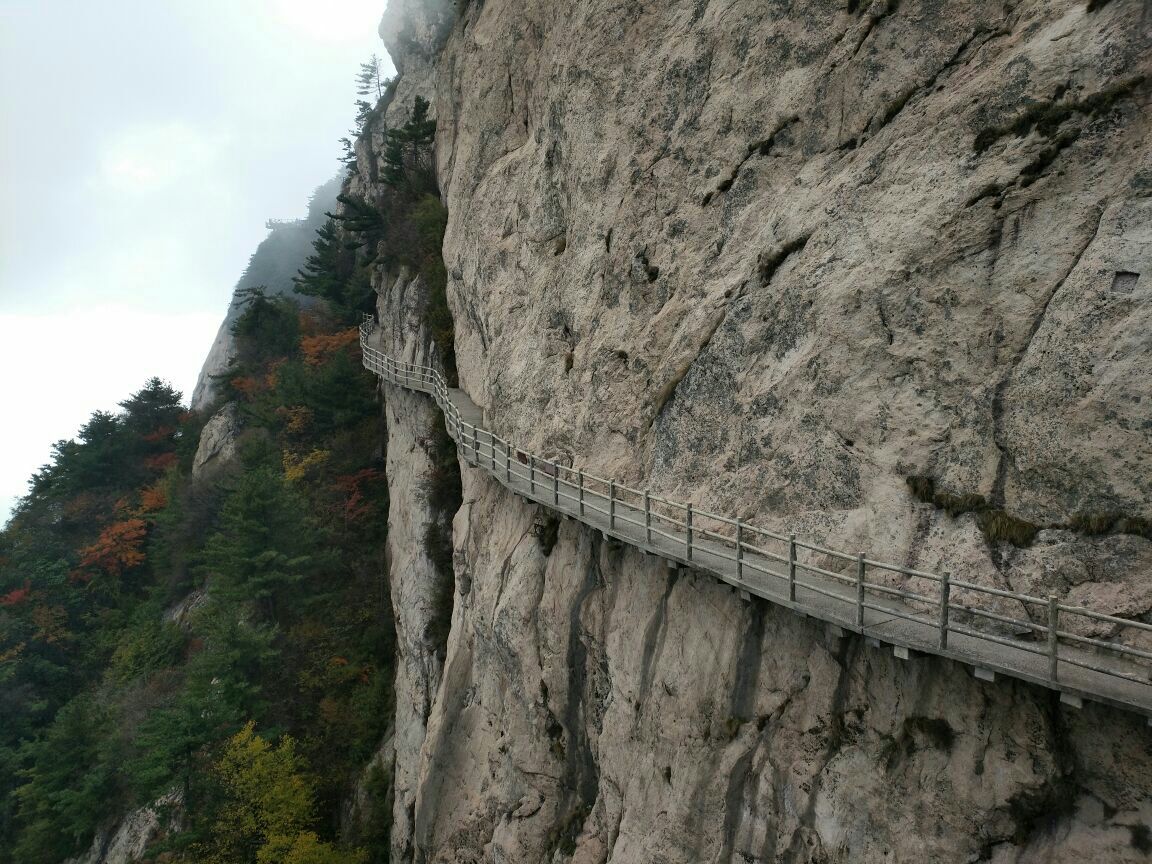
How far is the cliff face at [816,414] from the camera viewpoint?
23.1 ft

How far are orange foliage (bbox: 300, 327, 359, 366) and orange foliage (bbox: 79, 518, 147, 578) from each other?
13.1m

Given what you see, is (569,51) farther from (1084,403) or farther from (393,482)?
(393,482)

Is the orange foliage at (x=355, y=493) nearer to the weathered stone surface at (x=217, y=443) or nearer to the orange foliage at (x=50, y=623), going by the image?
the weathered stone surface at (x=217, y=443)

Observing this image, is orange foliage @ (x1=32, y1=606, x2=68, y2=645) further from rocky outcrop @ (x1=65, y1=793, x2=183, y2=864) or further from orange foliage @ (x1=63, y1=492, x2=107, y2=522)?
rocky outcrop @ (x1=65, y1=793, x2=183, y2=864)

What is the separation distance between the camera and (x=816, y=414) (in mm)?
9617

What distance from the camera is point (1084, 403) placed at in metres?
7.19

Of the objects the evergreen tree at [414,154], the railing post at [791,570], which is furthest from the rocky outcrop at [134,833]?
the evergreen tree at [414,154]

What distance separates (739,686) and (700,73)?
11433 millimetres

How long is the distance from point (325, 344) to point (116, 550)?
620 inches

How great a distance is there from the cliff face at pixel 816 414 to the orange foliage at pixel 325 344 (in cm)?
2508

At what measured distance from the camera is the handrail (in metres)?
5.93

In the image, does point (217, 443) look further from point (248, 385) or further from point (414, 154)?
point (414, 154)

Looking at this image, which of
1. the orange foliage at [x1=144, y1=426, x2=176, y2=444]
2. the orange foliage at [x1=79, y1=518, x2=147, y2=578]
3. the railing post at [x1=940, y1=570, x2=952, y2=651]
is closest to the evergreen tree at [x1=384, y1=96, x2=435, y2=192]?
the orange foliage at [x1=79, y1=518, x2=147, y2=578]

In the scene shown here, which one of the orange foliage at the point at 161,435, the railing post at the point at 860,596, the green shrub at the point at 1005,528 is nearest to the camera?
the railing post at the point at 860,596
